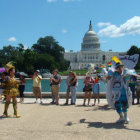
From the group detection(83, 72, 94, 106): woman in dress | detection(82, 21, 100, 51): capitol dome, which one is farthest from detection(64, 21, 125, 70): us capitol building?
detection(83, 72, 94, 106): woman in dress

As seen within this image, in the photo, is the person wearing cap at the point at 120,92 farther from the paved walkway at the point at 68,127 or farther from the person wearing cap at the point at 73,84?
the person wearing cap at the point at 73,84

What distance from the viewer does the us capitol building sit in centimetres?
14850

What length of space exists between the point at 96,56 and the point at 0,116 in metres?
147

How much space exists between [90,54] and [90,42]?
8.02 m

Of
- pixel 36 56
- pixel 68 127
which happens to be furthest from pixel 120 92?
pixel 36 56

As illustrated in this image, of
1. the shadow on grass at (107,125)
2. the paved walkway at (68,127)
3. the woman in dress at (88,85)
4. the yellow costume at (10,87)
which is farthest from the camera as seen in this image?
the woman in dress at (88,85)

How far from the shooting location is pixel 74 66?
153000 millimetres

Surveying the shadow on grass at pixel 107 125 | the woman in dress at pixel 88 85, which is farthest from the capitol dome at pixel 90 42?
the shadow on grass at pixel 107 125

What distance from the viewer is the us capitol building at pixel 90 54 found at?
14850 centimetres

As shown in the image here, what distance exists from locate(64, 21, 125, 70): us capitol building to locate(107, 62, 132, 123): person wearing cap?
14041 cm

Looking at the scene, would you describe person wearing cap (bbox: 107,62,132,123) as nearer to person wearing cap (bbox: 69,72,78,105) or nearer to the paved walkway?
the paved walkway

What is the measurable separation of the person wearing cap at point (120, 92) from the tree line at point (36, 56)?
3353 cm

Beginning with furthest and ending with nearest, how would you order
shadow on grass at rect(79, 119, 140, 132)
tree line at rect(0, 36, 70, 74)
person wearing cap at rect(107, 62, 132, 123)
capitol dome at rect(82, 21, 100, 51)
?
capitol dome at rect(82, 21, 100, 51) < tree line at rect(0, 36, 70, 74) < person wearing cap at rect(107, 62, 132, 123) < shadow on grass at rect(79, 119, 140, 132)

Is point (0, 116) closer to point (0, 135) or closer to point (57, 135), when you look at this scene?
point (0, 135)
